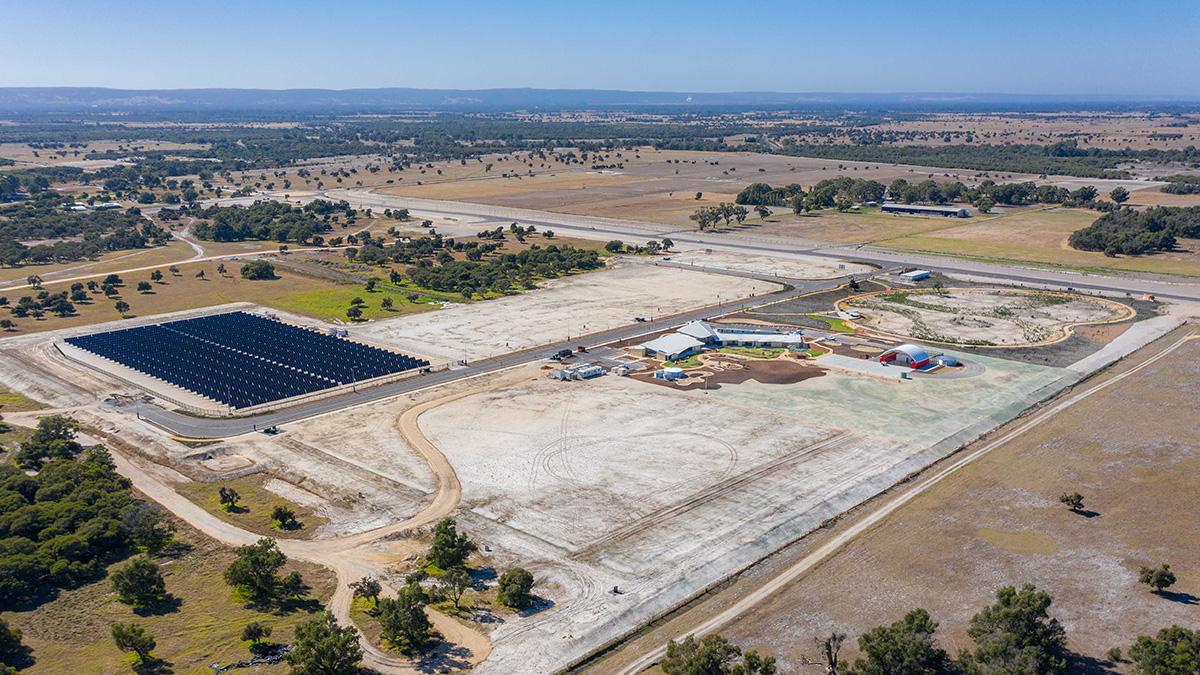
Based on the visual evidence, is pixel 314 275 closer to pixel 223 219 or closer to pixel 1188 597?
pixel 223 219

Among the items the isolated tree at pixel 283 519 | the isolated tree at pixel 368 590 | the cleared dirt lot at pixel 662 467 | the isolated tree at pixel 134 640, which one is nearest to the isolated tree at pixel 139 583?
the isolated tree at pixel 134 640

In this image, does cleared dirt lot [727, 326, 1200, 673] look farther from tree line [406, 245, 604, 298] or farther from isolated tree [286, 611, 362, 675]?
tree line [406, 245, 604, 298]

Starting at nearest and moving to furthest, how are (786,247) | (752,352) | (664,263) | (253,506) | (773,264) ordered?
(253,506)
(752,352)
(773,264)
(664,263)
(786,247)

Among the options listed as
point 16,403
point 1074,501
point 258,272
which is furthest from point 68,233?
point 1074,501

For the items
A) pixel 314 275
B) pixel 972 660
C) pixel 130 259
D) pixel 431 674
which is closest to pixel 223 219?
pixel 130 259

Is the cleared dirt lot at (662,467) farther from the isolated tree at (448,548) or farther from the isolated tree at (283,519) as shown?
the isolated tree at (283,519)

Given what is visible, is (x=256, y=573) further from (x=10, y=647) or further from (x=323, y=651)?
(x=10, y=647)
